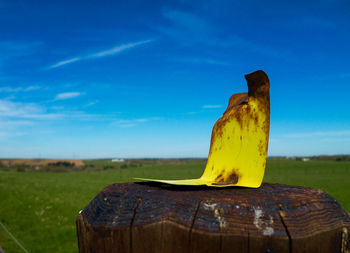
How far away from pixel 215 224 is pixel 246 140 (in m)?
0.99

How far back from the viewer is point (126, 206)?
173 centimetres

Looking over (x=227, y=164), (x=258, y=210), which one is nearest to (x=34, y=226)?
(x=227, y=164)

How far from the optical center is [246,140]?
7.74ft

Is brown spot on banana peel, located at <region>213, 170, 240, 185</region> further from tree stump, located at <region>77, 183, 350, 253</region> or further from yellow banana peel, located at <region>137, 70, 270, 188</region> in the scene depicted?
tree stump, located at <region>77, 183, 350, 253</region>

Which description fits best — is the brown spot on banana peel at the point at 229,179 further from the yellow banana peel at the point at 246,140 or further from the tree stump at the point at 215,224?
the tree stump at the point at 215,224

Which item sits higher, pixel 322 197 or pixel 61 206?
pixel 322 197

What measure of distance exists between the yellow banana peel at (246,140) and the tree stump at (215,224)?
0.46m

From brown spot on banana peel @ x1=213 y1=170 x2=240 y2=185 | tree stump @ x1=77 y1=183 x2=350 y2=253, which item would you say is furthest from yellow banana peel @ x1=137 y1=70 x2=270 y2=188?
tree stump @ x1=77 y1=183 x2=350 y2=253

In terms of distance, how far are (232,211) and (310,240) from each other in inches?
17.6

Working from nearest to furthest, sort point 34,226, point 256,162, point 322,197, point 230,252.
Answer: point 230,252
point 322,197
point 256,162
point 34,226

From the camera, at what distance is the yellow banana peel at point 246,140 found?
2.28 metres

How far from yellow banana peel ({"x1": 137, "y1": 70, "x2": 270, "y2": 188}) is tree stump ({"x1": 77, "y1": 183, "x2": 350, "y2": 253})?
1.52 feet

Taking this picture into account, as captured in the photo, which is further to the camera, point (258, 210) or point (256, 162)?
point (256, 162)

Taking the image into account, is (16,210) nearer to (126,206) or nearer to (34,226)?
(34,226)
